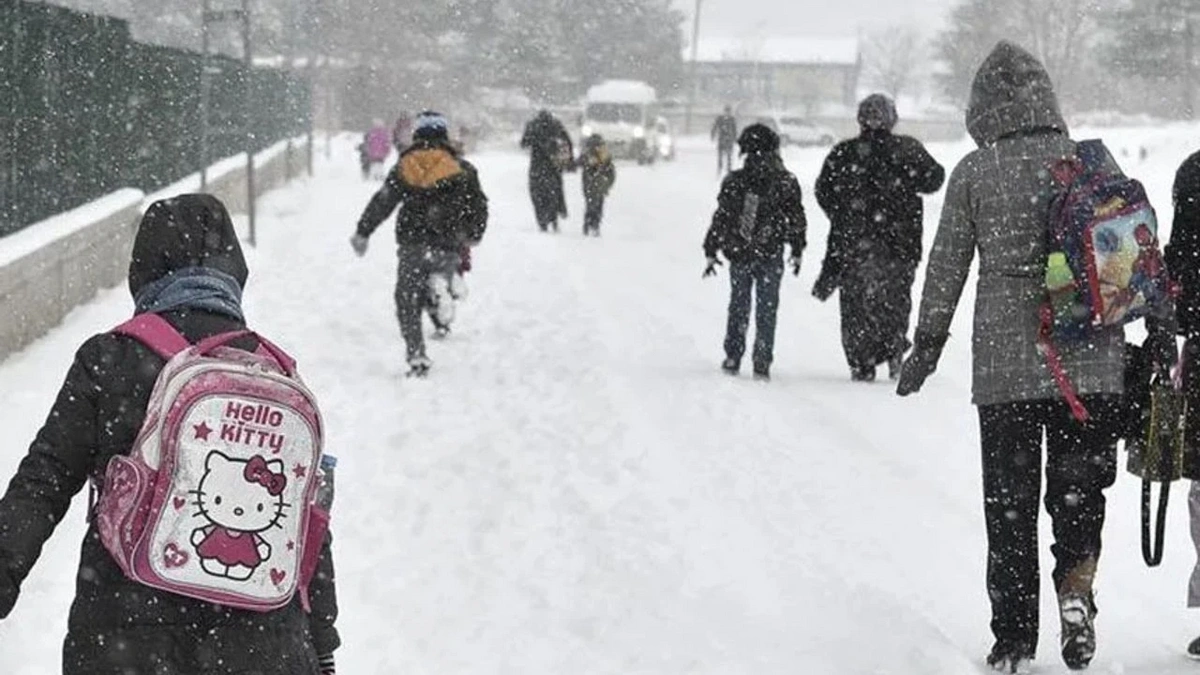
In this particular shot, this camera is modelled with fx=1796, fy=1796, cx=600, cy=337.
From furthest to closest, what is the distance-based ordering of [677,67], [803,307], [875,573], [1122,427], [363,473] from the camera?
[677,67] → [803,307] → [363,473] → [875,573] → [1122,427]

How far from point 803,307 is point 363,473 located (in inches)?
333

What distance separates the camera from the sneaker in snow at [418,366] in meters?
11.9

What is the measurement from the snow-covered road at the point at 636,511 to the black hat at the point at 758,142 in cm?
153

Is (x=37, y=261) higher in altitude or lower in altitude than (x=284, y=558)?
lower

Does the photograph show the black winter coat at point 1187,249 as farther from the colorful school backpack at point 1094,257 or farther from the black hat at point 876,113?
the black hat at point 876,113

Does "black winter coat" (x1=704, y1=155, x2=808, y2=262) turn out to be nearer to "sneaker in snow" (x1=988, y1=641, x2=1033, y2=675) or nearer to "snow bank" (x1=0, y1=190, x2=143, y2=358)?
"snow bank" (x1=0, y1=190, x2=143, y2=358)

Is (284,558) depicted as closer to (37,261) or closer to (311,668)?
(311,668)

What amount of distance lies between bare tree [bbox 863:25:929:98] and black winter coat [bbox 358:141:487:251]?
134005 mm

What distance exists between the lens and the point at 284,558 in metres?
3.24

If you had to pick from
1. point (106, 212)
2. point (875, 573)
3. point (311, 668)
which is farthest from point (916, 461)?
point (106, 212)

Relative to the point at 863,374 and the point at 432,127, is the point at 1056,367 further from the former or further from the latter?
the point at 432,127

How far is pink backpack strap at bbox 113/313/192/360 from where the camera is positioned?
3262 millimetres

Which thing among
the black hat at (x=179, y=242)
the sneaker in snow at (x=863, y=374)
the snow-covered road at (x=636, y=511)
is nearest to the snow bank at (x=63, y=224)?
the snow-covered road at (x=636, y=511)

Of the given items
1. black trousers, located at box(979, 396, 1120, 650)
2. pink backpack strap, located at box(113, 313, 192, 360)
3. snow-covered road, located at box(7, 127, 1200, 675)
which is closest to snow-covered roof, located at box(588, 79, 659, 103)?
snow-covered road, located at box(7, 127, 1200, 675)
